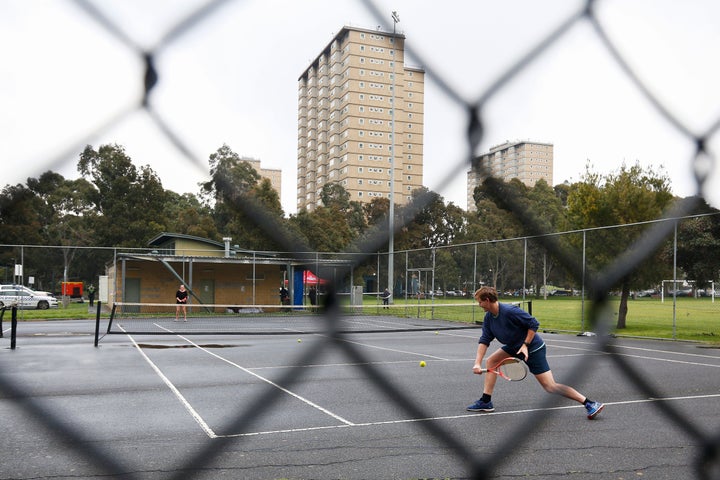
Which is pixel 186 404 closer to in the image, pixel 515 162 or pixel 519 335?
pixel 519 335

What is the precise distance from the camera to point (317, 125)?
4.62 feet

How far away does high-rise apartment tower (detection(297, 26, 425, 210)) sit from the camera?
125 centimetres

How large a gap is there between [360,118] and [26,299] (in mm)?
29987

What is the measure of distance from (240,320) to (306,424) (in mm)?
15993

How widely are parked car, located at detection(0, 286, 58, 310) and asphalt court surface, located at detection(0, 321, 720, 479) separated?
48.4 ft

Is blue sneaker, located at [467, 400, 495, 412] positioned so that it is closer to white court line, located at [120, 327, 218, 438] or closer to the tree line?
white court line, located at [120, 327, 218, 438]

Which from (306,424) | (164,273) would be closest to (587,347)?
(306,424)

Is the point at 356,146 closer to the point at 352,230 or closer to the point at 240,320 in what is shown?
the point at 352,230

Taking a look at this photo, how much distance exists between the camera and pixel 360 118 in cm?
145

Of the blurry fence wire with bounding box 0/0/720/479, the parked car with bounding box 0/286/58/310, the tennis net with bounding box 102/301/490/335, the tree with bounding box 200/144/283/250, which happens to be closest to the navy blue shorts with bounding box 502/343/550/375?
the blurry fence wire with bounding box 0/0/720/479

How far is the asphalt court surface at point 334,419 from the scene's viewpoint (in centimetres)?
435

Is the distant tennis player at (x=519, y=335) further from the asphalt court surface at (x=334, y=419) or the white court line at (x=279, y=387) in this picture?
the white court line at (x=279, y=387)

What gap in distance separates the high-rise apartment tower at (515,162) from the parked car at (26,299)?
23.9 m

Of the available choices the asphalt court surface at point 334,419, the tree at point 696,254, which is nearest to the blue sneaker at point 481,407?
the asphalt court surface at point 334,419
